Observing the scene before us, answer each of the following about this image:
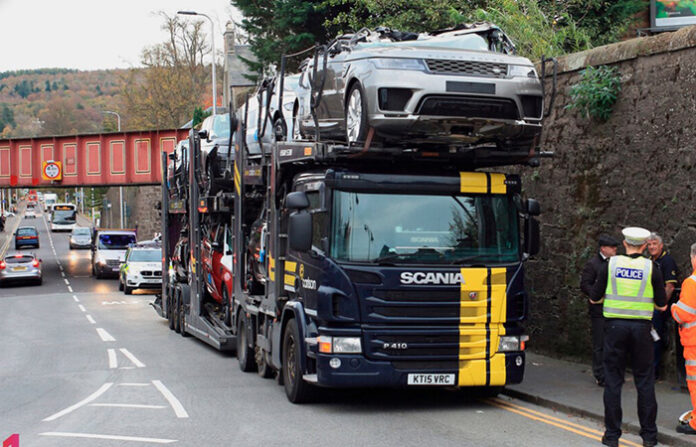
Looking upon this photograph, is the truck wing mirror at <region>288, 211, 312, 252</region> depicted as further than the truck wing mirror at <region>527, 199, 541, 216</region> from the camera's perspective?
No

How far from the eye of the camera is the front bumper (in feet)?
31.4

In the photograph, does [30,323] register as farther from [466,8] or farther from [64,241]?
[64,241]

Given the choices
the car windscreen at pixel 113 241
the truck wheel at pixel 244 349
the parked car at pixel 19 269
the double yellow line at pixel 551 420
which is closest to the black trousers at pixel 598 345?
the double yellow line at pixel 551 420

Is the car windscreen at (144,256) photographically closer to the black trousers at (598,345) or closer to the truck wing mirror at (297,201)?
the black trousers at (598,345)

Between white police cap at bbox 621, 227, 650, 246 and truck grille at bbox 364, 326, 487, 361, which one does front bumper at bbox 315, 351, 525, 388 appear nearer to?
truck grille at bbox 364, 326, 487, 361

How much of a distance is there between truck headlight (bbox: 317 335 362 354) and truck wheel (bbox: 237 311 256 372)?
3917 mm

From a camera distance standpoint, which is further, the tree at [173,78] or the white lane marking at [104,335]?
the tree at [173,78]

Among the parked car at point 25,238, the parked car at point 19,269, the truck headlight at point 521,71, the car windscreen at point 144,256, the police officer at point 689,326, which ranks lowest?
the parked car at point 25,238

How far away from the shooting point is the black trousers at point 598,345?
37.1ft

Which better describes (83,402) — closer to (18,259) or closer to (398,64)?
(398,64)

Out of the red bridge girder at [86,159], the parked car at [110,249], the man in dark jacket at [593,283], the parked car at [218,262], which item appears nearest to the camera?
the man in dark jacket at [593,283]

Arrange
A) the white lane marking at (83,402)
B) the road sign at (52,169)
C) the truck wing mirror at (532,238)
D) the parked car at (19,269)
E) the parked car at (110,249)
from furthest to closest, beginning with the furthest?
the road sign at (52,169), the parked car at (110,249), the parked car at (19,269), the truck wing mirror at (532,238), the white lane marking at (83,402)

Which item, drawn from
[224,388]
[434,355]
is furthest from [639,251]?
[224,388]

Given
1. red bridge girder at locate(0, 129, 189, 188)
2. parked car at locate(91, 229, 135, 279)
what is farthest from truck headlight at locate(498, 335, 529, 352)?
red bridge girder at locate(0, 129, 189, 188)
